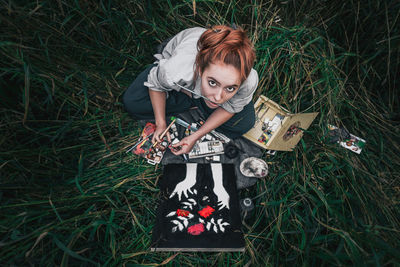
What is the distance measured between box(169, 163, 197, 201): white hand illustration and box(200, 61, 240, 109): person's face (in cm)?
82

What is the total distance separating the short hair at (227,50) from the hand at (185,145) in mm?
759

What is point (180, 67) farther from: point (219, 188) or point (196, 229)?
point (196, 229)

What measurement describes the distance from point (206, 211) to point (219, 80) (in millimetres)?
1123

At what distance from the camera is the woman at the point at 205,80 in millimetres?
1162

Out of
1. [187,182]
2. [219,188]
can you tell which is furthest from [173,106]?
[219,188]

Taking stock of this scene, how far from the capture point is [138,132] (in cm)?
200

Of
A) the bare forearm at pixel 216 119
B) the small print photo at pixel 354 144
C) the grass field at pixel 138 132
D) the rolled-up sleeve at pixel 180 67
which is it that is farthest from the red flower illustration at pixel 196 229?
the small print photo at pixel 354 144

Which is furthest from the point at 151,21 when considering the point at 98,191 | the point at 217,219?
the point at 217,219

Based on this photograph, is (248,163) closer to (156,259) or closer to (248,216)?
(248,216)

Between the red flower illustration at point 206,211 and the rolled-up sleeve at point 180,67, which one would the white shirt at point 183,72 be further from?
the red flower illustration at point 206,211

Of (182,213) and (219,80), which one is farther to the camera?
(182,213)

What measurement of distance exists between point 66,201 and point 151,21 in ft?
6.08

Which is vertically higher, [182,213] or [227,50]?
[227,50]

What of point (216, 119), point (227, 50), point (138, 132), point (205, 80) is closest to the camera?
point (227, 50)
